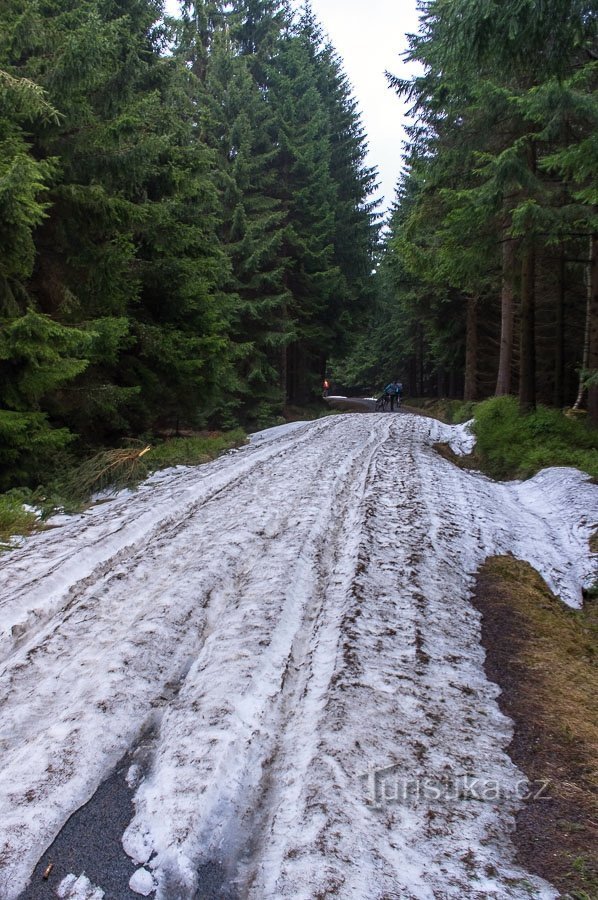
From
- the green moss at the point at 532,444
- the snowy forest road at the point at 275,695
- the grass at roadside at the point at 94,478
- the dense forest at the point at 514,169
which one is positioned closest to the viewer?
the snowy forest road at the point at 275,695

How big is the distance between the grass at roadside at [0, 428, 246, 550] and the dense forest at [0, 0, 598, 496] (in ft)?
1.52

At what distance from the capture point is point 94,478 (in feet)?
26.2

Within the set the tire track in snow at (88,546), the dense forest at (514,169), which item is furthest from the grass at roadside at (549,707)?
the dense forest at (514,169)

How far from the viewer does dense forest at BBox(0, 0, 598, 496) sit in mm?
6457

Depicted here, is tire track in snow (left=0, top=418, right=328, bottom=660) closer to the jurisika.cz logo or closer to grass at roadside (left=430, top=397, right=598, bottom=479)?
the jurisika.cz logo

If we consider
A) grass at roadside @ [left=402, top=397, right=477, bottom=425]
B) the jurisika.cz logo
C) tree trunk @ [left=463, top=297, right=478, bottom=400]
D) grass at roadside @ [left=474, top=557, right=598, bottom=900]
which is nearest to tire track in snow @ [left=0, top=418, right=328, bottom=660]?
the jurisika.cz logo

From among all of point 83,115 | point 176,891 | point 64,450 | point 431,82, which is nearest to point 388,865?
point 176,891

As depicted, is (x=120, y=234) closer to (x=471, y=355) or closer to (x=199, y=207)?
(x=199, y=207)

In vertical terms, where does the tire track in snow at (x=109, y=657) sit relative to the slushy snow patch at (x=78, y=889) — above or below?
above

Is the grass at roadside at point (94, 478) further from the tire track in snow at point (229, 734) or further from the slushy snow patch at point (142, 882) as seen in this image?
the slushy snow patch at point (142, 882)

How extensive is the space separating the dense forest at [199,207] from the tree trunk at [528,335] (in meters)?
0.05

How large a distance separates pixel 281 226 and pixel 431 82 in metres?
12.6

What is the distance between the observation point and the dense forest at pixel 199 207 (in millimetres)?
6457

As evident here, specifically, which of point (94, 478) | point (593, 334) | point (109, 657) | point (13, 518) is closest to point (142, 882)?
point (109, 657)
